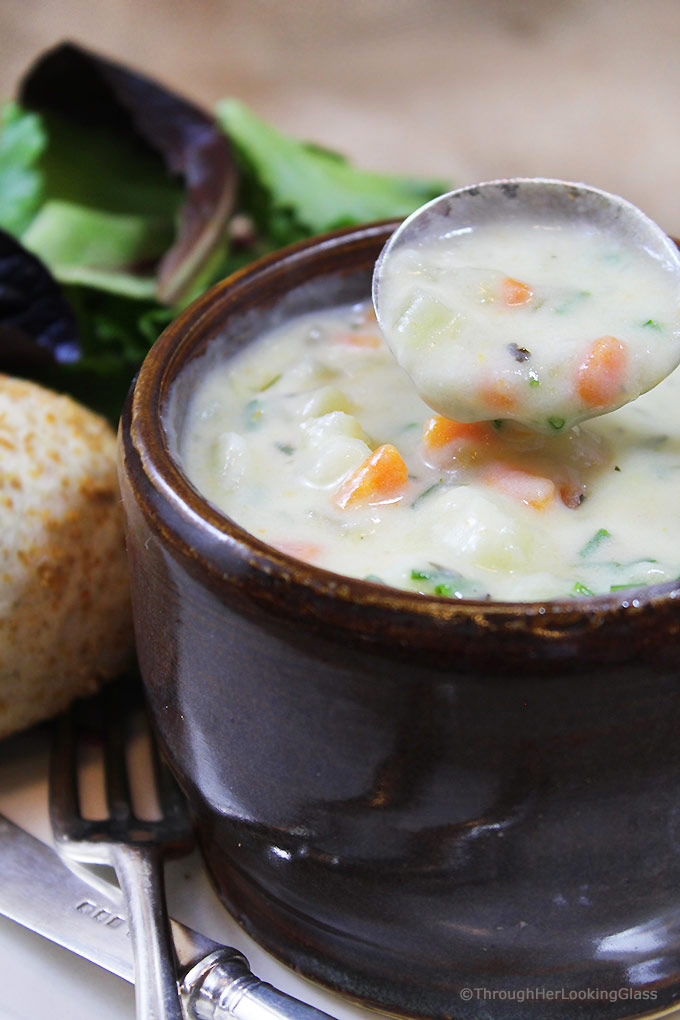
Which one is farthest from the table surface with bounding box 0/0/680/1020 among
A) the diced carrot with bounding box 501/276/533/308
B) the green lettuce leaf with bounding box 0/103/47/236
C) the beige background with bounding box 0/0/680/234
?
the diced carrot with bounding box 501/276/533/308

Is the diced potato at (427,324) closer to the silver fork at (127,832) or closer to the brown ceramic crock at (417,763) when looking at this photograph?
the brown ceramic crock at (417,763)

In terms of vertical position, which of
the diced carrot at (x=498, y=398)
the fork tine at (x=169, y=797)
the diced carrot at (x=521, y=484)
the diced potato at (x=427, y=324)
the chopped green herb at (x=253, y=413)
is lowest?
the fork tine at (x=169, y=797)

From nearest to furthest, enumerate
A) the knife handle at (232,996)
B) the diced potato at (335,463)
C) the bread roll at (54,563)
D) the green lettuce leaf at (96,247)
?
the knife handle at (232,996), the diced potato at (335,463), the bread roll at (54,563), the green lettuce leaf at (96,247)

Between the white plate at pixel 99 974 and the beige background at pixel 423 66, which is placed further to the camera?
the beige background at pixel 423 66

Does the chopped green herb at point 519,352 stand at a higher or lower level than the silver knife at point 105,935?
higher

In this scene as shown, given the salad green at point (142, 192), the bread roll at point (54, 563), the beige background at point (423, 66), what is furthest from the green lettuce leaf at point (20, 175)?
the beige background at point (423, 66)

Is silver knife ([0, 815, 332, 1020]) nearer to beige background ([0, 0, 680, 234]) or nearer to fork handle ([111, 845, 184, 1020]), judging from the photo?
fork handle ([111, 845, 184, 1020])

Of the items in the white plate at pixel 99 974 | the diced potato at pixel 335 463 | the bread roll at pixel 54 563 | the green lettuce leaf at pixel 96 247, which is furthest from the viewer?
the green lettuce leaf at pixel 96 247
